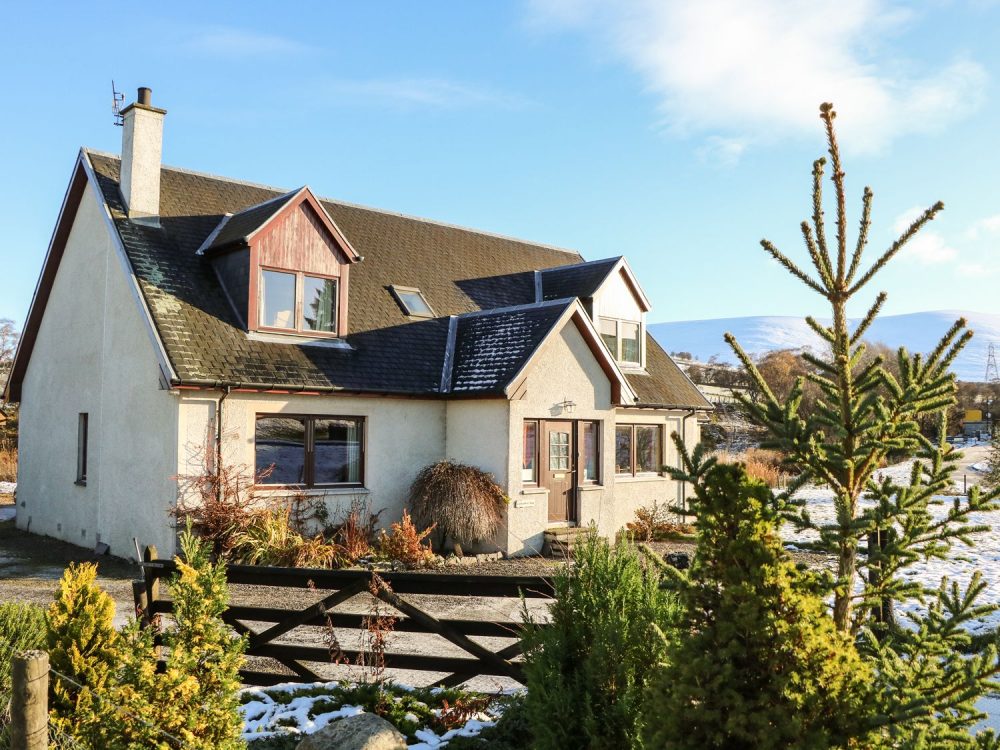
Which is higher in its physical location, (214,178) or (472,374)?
(214,178)

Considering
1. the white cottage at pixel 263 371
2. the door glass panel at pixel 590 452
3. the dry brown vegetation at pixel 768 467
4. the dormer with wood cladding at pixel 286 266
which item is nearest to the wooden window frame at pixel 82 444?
the white cottage at pixel 263 371

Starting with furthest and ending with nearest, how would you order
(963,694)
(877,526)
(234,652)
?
(234,652)
(877,526)
(963,694)

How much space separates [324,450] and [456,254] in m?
8.94

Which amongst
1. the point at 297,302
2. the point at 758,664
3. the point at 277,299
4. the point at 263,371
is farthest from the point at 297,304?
the point at 758,664

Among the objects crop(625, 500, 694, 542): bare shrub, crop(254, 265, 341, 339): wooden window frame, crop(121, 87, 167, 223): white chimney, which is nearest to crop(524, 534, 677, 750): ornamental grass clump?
crop(254, 265, 341, 339): wooden window frame

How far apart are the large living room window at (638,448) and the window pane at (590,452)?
2.49 metres

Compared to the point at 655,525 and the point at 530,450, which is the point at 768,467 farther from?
the point at 530,450

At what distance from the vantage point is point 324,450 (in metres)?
16.2

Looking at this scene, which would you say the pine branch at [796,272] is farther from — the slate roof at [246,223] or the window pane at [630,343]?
the window pane at [630,343]

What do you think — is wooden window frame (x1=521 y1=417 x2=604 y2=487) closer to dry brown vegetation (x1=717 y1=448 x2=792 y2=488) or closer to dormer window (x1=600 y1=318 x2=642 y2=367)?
dormer window (x1=600 y1=318 x2=642 y2=367)

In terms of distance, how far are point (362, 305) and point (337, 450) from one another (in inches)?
153

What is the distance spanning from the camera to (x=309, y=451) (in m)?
15.9

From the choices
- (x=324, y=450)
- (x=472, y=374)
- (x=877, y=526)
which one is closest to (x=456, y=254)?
(x=472, y=374)

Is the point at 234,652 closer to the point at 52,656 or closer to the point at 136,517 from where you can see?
the point at 52,656
